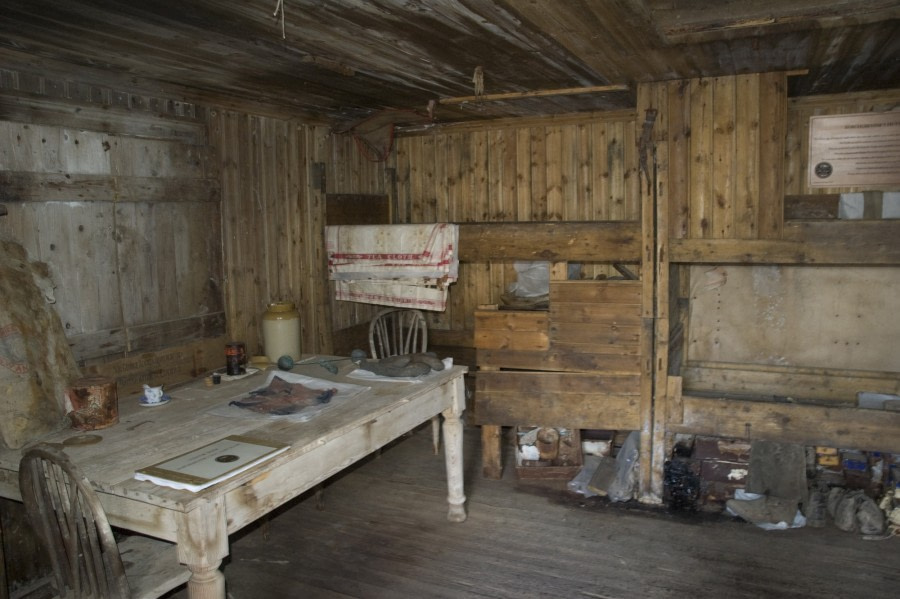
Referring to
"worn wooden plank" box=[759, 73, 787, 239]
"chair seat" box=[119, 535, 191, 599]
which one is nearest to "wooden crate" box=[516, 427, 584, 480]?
"worn wooden plank" box=[759, 73, 787, 239]

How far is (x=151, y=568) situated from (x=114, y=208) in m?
2.13

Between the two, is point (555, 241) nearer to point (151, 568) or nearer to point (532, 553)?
point (532, 553)

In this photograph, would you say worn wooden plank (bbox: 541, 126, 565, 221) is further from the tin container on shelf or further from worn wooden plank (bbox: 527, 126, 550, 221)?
the tin container on shelf

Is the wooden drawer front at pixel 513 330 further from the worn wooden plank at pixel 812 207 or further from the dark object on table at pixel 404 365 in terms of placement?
the worn wooden plank at pixel 812 207

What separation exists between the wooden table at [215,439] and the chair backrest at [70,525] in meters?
0.12

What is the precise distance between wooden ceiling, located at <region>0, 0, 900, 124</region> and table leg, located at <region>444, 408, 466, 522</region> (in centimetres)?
190

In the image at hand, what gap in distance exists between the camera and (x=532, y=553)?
12.4ft

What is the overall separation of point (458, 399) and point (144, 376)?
180 centimetres

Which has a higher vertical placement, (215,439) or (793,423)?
(215,439)

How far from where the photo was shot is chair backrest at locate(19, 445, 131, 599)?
2150 mm

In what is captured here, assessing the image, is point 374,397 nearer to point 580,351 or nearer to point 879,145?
point 580,351

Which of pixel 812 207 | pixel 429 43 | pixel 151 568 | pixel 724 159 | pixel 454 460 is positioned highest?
pixel 429 43

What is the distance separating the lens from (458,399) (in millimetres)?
3922

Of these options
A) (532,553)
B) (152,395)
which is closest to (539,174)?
(532,553)
